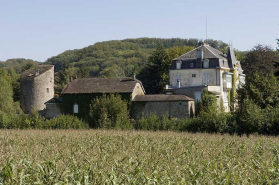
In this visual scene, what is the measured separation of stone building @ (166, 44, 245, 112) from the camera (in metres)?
Answer: 55.2

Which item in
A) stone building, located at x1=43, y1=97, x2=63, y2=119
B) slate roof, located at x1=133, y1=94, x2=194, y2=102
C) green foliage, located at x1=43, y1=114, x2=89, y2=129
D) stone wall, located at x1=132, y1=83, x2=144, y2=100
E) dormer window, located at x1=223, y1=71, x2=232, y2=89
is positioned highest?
dormer window, located at x1=223, y1=71, x2=232, y2=89

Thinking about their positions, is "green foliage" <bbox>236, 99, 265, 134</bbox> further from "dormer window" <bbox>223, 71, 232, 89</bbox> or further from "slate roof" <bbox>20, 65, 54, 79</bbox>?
"slate roof" <bbox>20, 65, 54, 79</bbox>

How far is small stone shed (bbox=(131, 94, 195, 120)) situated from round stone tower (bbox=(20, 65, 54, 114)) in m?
15.5

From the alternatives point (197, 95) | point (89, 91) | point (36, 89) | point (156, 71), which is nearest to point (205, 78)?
point (197, 95)

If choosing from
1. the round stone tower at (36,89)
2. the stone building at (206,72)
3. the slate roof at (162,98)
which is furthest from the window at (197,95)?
the round stone tower at (36,89)

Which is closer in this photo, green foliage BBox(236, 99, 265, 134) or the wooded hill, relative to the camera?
green foliage BBox(236, 99, 265, 134)

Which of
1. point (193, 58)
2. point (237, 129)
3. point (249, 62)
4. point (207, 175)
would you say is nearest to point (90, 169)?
point (207, 175)

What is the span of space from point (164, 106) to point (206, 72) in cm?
1228

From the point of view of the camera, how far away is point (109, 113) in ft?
142

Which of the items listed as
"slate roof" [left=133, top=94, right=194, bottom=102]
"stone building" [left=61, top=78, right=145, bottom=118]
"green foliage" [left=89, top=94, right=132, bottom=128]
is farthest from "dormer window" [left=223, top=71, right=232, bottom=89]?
"green foliage" [left=89, top=94, right=132, bottom=128]

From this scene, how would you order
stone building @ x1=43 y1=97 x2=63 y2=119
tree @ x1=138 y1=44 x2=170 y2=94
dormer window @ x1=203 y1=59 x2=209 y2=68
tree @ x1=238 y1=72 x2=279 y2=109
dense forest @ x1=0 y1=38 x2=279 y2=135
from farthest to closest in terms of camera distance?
tree @ x1=138 y1=44 x2=170 y2=94, dormer window @ x1=203 y1=59 x2=209 y2=68, stone building @ x1=43 y1=97 x2=63 y2=119, tree @ x1=238 y1=72 x2=279 y2=109, dense forest @ x1=0 y1=38 x2=279 y2=135

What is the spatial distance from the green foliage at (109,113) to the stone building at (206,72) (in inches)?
411

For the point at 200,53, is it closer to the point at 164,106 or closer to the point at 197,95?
the point at 197,95

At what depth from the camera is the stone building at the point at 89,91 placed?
48031 millimetres
